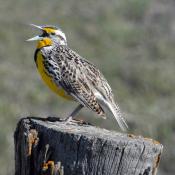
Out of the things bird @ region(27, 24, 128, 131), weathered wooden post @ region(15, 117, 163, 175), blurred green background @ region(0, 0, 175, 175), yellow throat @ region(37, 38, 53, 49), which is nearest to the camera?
weathered wooden post @ region(15, 117, 163, 175)

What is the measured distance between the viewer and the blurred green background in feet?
33.1

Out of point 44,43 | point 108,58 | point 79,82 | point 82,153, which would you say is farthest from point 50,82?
point 108,58

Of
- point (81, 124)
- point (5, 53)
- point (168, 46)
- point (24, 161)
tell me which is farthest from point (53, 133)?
point (168, 46)

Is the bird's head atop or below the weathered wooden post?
atop

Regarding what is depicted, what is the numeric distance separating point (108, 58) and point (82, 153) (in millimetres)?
9669

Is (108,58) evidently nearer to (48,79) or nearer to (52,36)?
(52,36)

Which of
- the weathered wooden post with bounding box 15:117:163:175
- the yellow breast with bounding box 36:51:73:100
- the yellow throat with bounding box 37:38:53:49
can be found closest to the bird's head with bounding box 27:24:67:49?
the yellow throat with bounding box 37:38:53:49

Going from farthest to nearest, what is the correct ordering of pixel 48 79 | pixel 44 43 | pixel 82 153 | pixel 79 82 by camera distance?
pixel 44 43 < pixel 48 79 < pixel 79 82 < pixel 82 153

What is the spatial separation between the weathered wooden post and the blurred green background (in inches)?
129

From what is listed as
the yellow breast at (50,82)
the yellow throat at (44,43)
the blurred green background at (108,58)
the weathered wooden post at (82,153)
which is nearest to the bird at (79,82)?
the yellow breast at (50,82)

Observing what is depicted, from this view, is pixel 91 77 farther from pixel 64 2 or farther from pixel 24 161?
pixel 64 2

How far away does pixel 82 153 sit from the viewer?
4.43 metres

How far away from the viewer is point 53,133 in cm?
461

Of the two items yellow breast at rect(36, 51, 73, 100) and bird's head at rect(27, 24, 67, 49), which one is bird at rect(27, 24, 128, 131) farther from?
bird's head at rect(27, 24, 67, 49)
